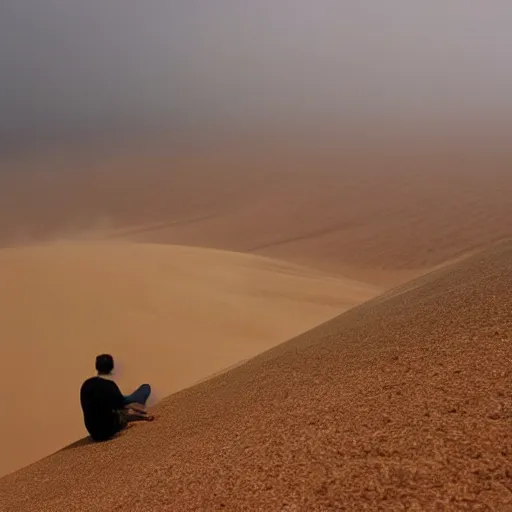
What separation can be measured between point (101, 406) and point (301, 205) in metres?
26.5

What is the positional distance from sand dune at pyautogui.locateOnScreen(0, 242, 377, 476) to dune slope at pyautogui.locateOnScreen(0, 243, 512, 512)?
229 cm

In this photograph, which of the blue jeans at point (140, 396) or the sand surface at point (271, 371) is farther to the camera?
the blue jeans at point (140, 396)

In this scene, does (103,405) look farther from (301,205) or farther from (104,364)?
(301,205)

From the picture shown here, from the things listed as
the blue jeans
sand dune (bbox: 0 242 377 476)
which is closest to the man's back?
the blue jeans

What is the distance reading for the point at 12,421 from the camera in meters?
6.30

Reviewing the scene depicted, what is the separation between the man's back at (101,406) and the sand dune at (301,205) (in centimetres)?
1370

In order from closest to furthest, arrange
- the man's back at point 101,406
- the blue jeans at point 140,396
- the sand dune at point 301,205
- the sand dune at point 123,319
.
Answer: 1. the man's back at point 101,406
2. the blue jeans at point 140,396
3. the sand dune at point 123,319
4. the sand dune at point 301,205

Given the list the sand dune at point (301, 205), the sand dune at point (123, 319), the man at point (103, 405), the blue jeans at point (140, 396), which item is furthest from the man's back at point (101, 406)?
the sand dune at point (301, 205)

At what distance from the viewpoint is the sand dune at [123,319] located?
6.67 metres

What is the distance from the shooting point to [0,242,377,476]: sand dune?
667cm

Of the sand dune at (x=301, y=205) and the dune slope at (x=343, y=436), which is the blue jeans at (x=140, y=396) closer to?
the dune slope at (x=343, y=436)

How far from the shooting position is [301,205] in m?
29.9

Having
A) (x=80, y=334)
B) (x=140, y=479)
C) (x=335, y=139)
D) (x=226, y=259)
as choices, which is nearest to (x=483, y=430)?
(x=140, y=479)

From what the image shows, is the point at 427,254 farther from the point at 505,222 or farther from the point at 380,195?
the point at 380,195
